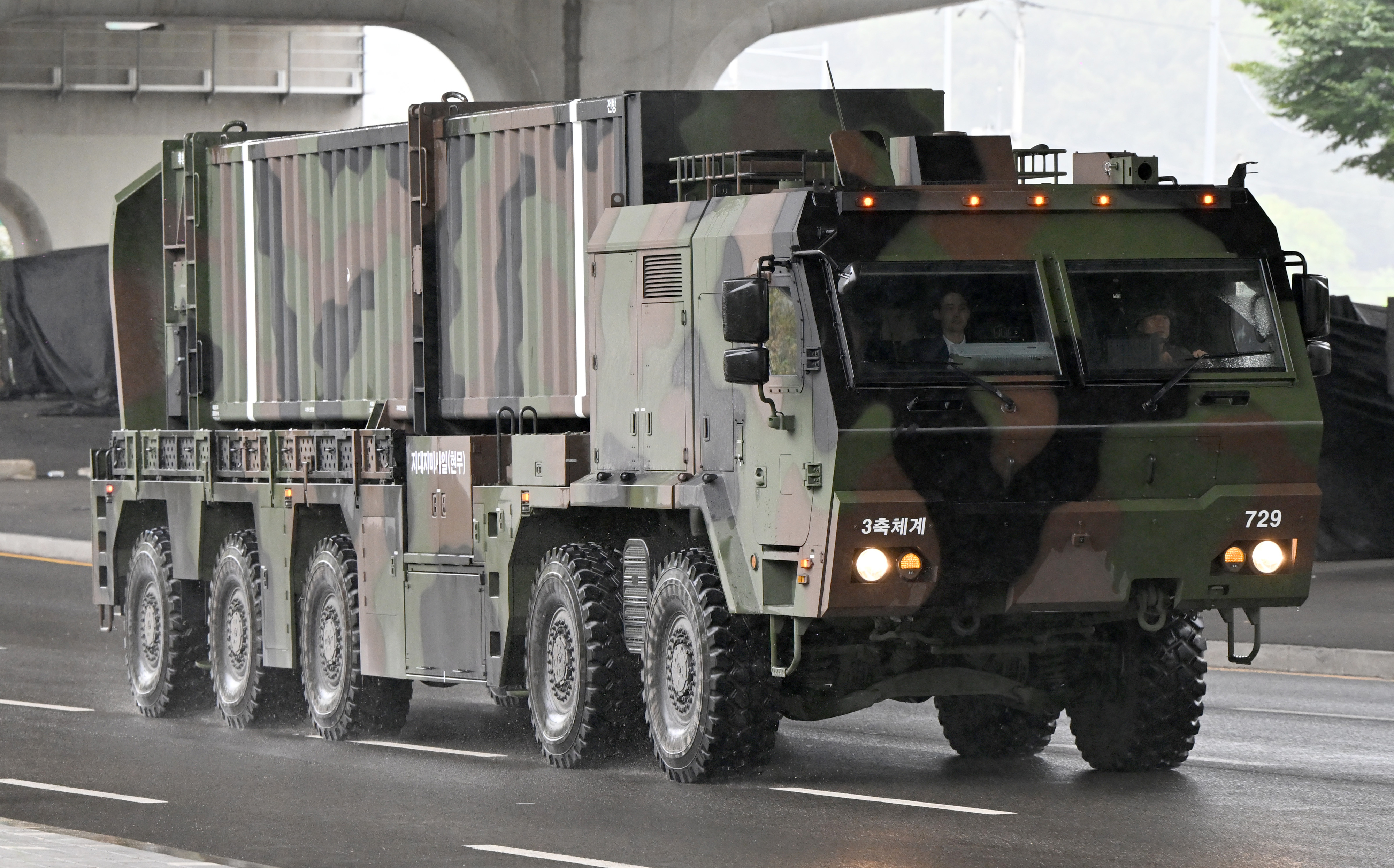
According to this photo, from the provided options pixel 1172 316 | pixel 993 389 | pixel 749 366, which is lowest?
pixel 993 389

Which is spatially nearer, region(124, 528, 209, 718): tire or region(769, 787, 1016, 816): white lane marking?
region(769, 787, 1016, 816): white lane marking

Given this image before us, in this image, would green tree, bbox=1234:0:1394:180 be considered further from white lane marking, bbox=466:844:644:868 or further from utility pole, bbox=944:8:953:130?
utility pole, bbox=944:8:953:130

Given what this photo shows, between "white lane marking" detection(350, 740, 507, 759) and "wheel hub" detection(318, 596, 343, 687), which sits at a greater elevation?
"wheel hub" detection(318, 596, 343, 687)

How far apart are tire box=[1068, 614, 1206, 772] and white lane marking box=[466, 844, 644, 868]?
3.80 meters

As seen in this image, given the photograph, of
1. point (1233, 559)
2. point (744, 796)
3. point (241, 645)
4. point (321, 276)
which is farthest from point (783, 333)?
point (241, 645)

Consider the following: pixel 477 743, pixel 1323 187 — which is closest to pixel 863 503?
pixel 477 743

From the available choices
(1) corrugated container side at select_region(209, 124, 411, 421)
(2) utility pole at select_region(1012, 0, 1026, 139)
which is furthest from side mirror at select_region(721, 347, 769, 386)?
(2) utility pole at select_region(1012, 0, 1026, 139)

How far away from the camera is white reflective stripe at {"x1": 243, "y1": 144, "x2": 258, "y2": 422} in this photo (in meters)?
18.0

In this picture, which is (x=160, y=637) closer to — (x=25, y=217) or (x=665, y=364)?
(x=665, y=364)

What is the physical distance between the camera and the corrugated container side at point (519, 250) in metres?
14.1

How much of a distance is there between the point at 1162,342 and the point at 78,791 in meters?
5.90

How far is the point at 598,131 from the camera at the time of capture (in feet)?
45.9

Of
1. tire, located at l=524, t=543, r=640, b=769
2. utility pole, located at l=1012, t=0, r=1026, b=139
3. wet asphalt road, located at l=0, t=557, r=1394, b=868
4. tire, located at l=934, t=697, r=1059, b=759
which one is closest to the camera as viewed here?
wet asphalt road, located at l=0, t=557, r=1394, b=868

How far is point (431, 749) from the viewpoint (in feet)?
48.9
